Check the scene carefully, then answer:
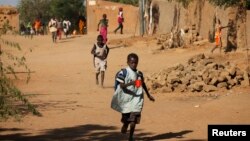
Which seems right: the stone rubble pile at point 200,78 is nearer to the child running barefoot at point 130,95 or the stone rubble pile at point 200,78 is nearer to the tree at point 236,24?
the tree at point 236,24

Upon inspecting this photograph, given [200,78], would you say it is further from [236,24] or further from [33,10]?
[33,10]

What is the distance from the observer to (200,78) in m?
13.7

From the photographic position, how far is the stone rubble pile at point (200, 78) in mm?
13523

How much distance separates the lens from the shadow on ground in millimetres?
8594

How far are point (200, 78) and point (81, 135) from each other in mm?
5465

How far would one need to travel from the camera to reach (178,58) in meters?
21.9

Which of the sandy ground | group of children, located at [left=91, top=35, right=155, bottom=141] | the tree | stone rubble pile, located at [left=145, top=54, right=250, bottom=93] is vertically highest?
the tree

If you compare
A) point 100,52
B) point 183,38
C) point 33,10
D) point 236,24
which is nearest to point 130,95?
point 100,52

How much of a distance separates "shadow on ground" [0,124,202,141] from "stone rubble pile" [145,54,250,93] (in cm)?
446

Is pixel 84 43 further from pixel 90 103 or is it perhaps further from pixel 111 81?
pixel 90 103

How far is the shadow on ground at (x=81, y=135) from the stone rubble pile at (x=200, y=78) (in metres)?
4.46

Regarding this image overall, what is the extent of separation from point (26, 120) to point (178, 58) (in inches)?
486

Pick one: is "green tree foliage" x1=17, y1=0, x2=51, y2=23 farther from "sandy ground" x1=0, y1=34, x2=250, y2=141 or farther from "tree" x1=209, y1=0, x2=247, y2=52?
"tree" x1=209, y1=0, x2=247, y2=52

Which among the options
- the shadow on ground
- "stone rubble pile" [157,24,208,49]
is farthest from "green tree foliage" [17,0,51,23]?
the shadow on ground
